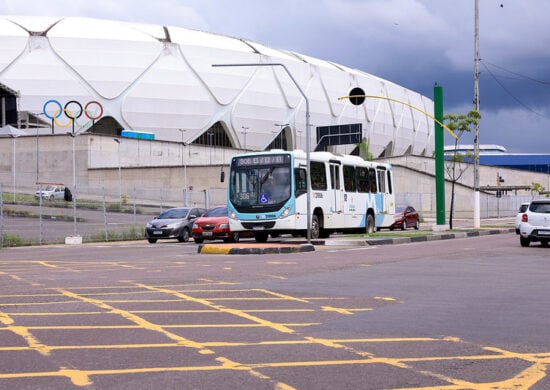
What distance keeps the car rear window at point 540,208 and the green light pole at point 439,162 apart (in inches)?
556

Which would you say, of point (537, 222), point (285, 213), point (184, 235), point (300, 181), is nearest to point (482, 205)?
point (184, 235)

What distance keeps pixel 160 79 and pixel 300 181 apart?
181 ft

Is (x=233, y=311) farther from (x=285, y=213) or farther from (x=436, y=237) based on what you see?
(x=436, y=237)

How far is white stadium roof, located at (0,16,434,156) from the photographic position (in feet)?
249

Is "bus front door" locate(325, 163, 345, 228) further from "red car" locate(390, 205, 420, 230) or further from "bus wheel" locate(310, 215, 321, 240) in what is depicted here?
"red car" locate(390, 205, 420, 230)

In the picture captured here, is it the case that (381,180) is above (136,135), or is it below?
below

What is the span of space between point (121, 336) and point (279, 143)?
272 ft

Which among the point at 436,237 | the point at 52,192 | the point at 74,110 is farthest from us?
the point at 74,110

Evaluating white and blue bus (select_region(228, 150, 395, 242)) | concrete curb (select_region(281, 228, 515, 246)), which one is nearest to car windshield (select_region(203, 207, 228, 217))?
white and blue bus (select_region(228, 150, 395, 242))

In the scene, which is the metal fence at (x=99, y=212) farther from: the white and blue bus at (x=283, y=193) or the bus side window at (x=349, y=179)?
the bus side window at (x=349, y=179)

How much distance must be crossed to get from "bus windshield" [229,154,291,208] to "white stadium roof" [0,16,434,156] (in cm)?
4991

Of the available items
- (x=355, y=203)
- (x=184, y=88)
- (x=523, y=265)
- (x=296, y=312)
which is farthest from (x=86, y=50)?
(x=296, y=312)

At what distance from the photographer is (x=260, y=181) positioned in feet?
85.1

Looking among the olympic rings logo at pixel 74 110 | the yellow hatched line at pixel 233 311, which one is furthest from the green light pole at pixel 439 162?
the olympic rings logo at pixel 74 110
